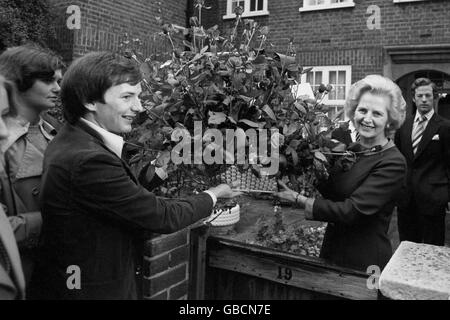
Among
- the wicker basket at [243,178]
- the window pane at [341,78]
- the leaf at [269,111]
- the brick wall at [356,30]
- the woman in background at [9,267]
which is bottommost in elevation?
the woman in background at [9,267]

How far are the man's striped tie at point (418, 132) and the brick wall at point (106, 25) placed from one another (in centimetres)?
384

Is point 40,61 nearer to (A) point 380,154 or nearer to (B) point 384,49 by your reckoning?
(A) point 380,154

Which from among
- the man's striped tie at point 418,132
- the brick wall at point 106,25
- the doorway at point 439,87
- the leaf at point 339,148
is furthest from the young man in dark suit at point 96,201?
the doorway at point 439,87

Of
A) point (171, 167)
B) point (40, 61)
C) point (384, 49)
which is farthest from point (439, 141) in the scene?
point (384, 49)

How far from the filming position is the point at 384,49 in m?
8.82

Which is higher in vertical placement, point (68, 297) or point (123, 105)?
point (123, 105)

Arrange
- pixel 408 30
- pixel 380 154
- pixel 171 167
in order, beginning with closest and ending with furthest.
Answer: pixel 171 167, pixel 380 154, pixel 408 30

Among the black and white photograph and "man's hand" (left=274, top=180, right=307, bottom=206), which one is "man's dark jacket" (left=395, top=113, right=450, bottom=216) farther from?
"man's hand" (left=274, top=180, right=307, bottom=206)

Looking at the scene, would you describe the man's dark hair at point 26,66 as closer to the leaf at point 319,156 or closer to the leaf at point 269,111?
the leaf at point 269,111

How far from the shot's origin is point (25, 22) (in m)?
6.58

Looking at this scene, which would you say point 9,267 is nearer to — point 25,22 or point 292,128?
point 292,128

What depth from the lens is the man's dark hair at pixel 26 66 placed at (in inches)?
83.0

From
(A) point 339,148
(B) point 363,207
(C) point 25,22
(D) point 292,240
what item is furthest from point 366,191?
(C) point 25,22

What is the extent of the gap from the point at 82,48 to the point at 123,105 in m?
6.34
